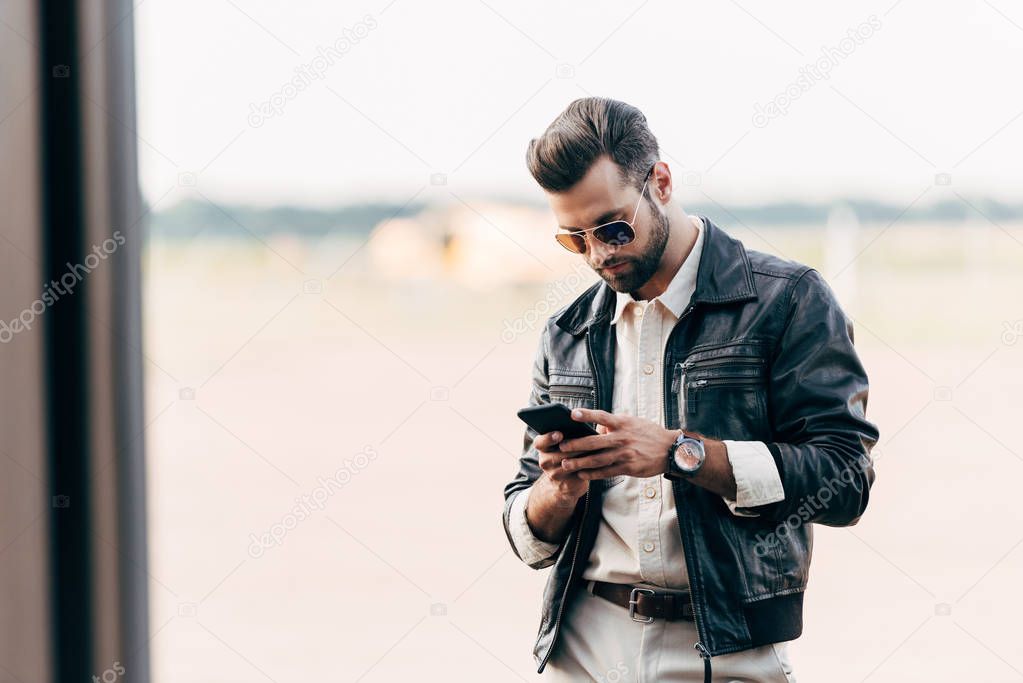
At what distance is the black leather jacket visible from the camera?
1.24 m

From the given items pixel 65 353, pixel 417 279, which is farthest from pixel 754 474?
pixel 417 279

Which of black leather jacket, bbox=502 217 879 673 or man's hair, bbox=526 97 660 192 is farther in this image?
man's hair, bbox=526 97 660 192

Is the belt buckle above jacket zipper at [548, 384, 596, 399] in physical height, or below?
below

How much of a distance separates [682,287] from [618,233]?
13 cm

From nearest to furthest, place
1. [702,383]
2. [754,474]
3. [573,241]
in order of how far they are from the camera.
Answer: [754,474]
[702,383]
[573,241]

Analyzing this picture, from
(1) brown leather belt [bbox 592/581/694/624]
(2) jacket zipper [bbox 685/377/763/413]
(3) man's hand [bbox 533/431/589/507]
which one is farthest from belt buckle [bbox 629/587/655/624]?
(2) jacket zipper [bbox 685/377/763/413]

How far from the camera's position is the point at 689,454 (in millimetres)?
1222

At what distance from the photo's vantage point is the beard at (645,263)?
4.56ft

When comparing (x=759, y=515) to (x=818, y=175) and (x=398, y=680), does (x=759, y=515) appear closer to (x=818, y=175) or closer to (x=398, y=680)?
(x=398, y=680)

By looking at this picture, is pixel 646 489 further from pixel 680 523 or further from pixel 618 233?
pixel 618 233

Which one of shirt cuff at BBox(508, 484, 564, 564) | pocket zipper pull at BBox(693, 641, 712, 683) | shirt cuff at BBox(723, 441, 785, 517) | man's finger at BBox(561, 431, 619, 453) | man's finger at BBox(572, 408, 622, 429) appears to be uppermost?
man's finger at BBox(572, 408, 622, 429)

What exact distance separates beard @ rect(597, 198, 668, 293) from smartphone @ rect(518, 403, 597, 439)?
0.25m

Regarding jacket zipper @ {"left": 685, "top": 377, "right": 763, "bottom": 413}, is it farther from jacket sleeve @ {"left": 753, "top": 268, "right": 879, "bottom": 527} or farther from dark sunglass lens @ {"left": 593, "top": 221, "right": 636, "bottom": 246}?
dark sunglass lens @ {"left": 593, "top": 221, "right": 636, "bottom": 246}

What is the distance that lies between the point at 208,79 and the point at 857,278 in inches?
245
